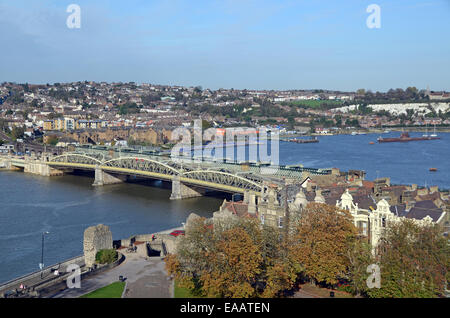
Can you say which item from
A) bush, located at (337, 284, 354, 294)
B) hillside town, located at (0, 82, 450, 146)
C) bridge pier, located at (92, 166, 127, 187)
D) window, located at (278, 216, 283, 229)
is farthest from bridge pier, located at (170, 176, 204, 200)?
hillside town, located at (0, 82, 450, 146)

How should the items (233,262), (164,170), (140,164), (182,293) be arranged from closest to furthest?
(233,262), (182,293), (164,170), (140,164)

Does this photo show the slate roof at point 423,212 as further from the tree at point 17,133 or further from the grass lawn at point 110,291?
the tree at point 17,133

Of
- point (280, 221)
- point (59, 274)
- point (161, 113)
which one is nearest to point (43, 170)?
point (59, 274)

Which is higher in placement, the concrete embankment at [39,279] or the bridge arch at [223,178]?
the bridge arch at [223,178]

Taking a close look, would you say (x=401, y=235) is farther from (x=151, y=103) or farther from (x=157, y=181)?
(x=151, y=103)

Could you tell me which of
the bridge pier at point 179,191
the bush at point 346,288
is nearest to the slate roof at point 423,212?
the bush at point 346,288

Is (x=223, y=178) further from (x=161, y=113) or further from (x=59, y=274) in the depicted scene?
(x=161, y=113)

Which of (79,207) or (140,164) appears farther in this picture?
(140,164)

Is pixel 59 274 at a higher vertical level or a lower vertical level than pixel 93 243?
lower
